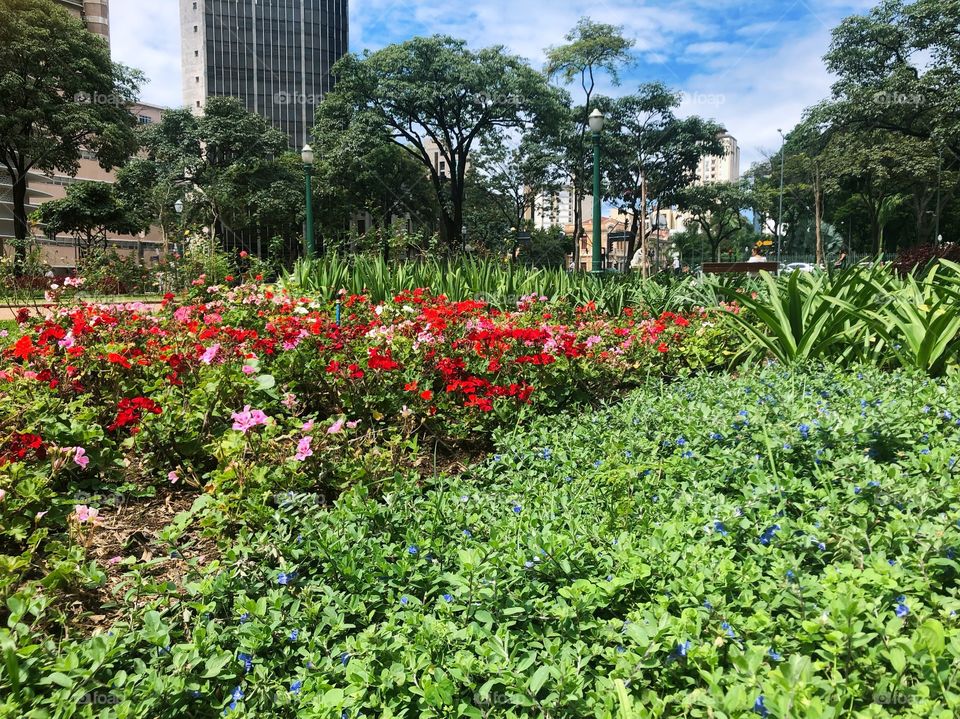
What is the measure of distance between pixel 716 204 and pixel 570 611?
4196cm

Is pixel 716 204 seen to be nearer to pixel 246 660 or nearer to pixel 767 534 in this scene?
pixel 767 534

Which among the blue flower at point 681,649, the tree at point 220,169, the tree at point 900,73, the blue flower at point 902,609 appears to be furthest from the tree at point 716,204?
the blue flower at point 681,649

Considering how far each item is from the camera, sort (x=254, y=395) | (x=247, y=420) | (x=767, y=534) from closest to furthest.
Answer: (x=767, y=534) < (x=247, y=420) < (x=254, y=395)

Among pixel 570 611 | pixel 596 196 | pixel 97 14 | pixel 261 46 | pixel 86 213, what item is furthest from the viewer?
pixel 261 46

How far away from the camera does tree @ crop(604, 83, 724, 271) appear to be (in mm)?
29625

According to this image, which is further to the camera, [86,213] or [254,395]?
[86,213]

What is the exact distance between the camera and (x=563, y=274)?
823 cm

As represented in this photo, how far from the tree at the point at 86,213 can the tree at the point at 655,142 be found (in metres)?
24.3

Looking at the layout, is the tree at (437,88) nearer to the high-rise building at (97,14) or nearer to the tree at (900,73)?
the tree at (900,73)

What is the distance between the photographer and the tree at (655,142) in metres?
29.6

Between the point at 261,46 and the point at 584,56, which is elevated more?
the point at 261,46

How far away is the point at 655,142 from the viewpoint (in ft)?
102

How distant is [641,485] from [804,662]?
3.39 feet

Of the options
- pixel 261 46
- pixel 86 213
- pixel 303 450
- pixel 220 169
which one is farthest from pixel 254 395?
pixel 261 46
